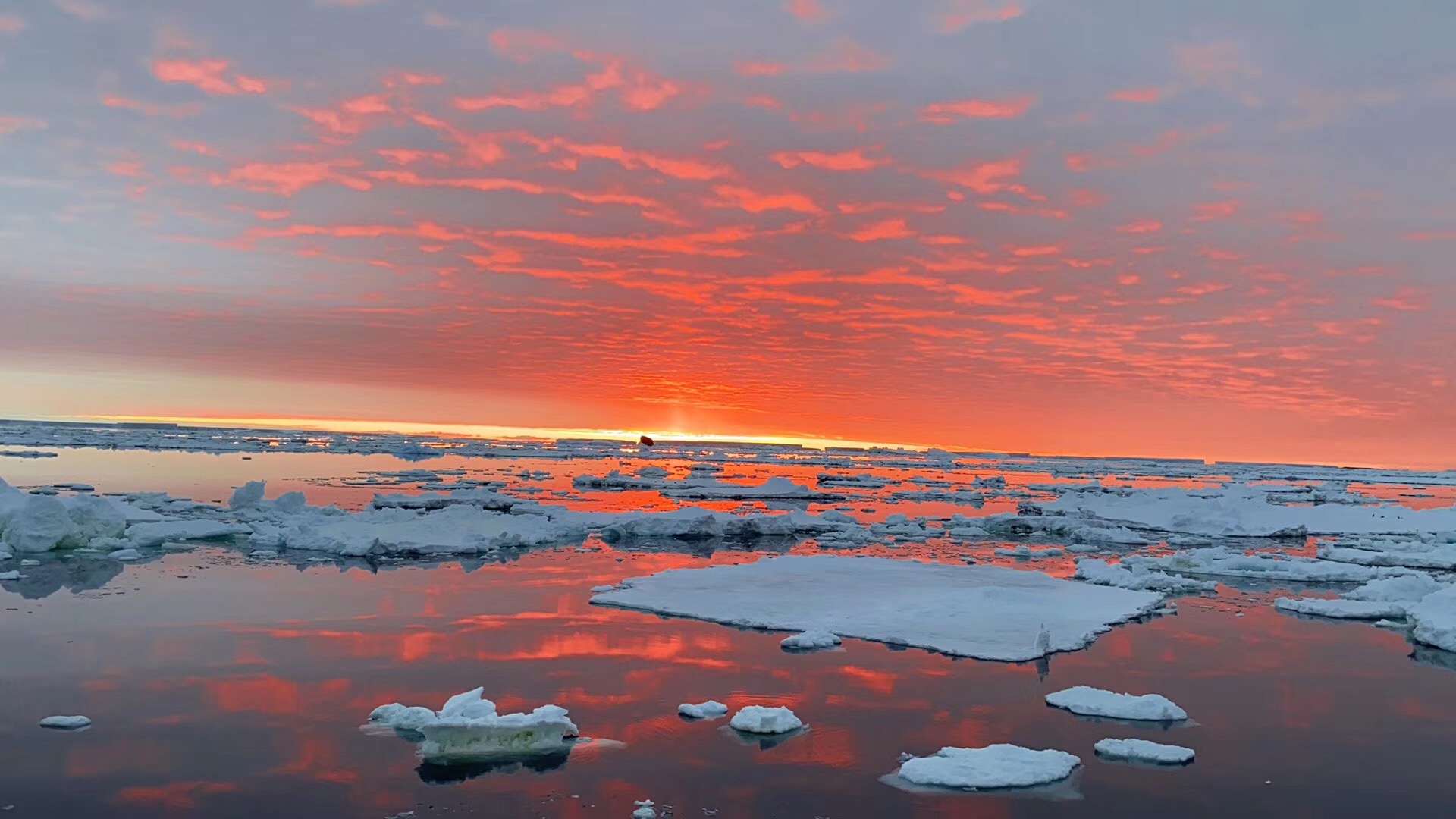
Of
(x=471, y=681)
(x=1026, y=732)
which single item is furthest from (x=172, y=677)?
(x=1026, y=732)

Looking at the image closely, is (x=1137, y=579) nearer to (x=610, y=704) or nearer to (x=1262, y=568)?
(x=1262, y=568)

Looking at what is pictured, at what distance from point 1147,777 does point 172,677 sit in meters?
8.61

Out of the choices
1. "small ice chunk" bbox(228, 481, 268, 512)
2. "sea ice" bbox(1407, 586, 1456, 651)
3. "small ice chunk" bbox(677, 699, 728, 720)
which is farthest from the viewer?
"small ice chunk" bbox(228, 481, 268, 512)

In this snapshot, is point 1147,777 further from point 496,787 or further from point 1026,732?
point 496,787

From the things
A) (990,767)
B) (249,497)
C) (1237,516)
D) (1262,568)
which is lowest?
(990,767)

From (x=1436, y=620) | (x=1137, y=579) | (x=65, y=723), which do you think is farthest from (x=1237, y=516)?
(x=65, y=723)

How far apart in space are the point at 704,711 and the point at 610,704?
34.6 inches

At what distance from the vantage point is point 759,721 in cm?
796

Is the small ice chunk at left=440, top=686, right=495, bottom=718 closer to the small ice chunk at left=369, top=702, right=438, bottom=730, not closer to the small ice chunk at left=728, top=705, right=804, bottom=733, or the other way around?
the small ice chunk at left=369, top=702, right=438, bottom=730

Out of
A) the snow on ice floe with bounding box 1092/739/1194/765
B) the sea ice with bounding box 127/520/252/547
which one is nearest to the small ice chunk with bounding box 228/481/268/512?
the sea ice with bounding box 127/520/252/547

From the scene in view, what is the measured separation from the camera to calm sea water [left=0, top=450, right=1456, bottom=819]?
6.53 m

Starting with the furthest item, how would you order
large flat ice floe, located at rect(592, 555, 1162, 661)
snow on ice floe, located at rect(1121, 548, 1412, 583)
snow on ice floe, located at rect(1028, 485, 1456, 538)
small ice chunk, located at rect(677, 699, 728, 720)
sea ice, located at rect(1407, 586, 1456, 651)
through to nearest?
snow on ice floe, located at rect(1028, 485, 1456, 538), snow on ice floe, located at rect(1121, 548, 1412, 583), sea ice, located at rect(1407, 586, 1456, 651), large flat ice floe, located at rect(592, 555, 1162, 661), small ice chunk, located at rect(677, 699, 728, 720)

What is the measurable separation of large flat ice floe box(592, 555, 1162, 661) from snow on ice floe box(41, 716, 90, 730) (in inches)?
274

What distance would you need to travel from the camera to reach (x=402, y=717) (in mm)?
7809
